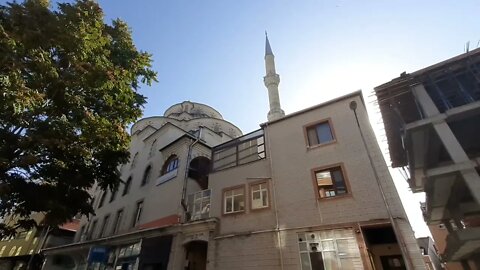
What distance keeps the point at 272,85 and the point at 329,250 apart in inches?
1044

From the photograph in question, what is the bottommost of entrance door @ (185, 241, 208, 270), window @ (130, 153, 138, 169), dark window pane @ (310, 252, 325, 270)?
dark window pane @ (310, 252, 325, 270)

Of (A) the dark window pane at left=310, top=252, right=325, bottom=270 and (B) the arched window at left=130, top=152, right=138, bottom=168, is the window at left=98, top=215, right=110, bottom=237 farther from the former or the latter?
(A) the dark window pane at left=310, top=252, right=325, bottom=270

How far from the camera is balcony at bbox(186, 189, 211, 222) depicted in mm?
16234

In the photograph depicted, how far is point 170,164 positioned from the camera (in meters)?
21.0

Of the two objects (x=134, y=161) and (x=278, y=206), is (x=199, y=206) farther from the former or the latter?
(x=134, y=161)

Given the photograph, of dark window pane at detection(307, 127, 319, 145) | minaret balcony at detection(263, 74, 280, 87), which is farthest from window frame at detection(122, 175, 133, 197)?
minaret balcony at detection(263, 74, 280, 87)

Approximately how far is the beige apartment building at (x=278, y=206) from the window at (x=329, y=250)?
0.13ft

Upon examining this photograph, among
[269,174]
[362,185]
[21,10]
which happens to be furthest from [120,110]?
[362,185]

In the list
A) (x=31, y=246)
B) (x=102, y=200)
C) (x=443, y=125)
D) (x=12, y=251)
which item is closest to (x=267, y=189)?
(x=443, y=125)

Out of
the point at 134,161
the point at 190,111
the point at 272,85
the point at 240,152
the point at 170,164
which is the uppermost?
the point at 272,85

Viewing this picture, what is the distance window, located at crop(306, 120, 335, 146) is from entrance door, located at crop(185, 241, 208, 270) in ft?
30.0

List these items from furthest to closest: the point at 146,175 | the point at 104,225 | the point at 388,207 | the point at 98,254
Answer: the point at 104,225, the point at 146,175, the point at 98,254, the point at 388,207

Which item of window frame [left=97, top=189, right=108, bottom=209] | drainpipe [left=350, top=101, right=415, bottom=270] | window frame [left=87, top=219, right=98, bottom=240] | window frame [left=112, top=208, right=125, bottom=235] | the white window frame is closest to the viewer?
drainpipe [left=350, top=101, right=415, bottom=270]

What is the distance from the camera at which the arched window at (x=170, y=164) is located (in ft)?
66.8
